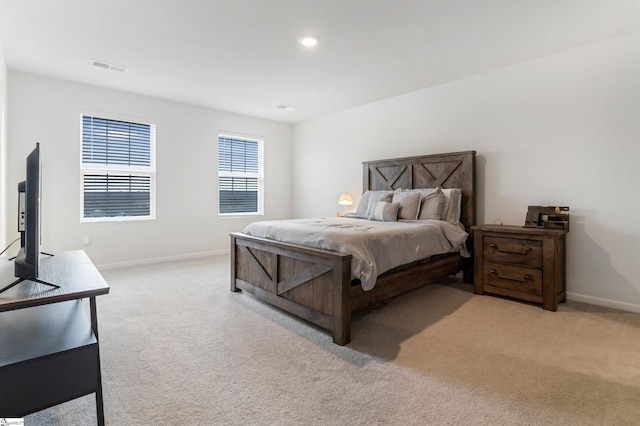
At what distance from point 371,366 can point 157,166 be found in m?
4.55

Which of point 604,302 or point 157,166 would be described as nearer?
point 604,302

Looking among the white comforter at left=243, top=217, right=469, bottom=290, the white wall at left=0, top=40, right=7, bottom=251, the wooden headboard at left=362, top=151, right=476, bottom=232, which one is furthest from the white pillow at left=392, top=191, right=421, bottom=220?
the white wall at left=0, top=40, right=7, bottom=251

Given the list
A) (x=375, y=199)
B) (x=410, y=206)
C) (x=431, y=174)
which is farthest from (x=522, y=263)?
(x=375, y=199)

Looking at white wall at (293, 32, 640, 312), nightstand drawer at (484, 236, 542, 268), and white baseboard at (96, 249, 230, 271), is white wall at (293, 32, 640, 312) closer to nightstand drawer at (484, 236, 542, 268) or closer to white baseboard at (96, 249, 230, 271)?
nightstand drawer at (484, 236, 542, 268)

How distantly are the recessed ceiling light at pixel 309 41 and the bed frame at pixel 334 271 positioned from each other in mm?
1991

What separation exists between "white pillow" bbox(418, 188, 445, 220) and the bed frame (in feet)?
1.14

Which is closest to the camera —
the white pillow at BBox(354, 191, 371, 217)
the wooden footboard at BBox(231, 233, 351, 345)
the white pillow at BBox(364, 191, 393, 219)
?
the wooden footboard at BBox(231, 233, 351, 345)

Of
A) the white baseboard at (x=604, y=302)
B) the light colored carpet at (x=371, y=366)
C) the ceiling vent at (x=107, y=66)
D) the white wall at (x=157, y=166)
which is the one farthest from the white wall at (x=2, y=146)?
the white baseboard at (x=604, y=302)

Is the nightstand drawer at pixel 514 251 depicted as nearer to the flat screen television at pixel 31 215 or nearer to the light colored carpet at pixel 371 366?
the light colored carpet at pixel 371 366

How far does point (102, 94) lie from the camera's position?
14.9ft

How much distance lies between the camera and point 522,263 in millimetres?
3162

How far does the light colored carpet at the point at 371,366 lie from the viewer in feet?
5.18

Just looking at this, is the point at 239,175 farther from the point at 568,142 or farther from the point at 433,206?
the point at 568,142

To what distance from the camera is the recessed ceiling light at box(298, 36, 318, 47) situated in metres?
3.08
